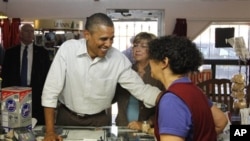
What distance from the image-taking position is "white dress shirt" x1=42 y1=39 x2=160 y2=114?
1825 mm

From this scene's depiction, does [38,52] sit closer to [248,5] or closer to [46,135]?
[46,135]

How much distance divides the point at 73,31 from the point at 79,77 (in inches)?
136

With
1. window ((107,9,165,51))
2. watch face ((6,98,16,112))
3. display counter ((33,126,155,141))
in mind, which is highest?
window ((107,9,165,51))

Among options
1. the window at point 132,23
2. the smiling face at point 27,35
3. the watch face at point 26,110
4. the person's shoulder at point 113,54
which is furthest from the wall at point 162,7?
the watch face at point 26,110

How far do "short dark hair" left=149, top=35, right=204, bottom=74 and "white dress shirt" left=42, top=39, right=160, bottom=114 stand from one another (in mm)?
651

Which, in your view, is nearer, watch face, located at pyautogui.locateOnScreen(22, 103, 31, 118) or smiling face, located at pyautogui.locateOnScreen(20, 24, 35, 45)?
watch face, located at pyautogui.locateOnScreen(22, 103, 31, 118)

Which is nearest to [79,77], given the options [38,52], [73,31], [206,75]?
[38,52]

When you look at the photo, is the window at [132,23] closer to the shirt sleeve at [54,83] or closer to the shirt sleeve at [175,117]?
the shirt sleeve at [54,83]

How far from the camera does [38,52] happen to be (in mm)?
3176

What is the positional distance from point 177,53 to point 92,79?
792mm

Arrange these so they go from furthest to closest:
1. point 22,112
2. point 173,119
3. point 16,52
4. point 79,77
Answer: point 16,52 < point 79,77 < point 22,112 < point 173,119

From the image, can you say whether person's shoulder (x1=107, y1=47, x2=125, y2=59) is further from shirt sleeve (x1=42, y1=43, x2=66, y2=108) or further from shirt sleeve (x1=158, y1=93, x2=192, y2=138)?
shirt sleeve (x1=158, y1=93, x2=192, y2=138)

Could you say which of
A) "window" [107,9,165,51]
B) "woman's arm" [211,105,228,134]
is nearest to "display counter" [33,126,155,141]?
"woman's arm" [211,105,228,134]

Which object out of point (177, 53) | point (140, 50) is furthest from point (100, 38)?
point (177, 53)
